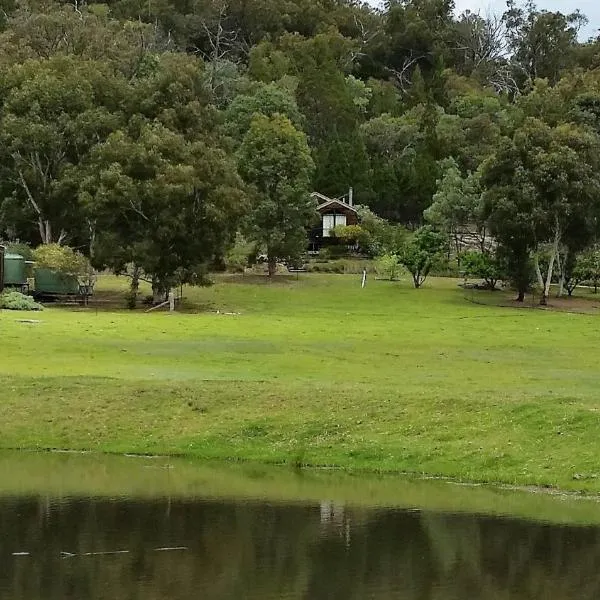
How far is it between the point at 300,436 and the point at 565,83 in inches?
3937

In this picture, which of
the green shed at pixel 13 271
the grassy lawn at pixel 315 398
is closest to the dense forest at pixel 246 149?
the green shed at pixel 13 271

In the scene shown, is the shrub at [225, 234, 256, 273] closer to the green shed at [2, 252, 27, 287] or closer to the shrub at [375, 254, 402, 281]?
the shrub at [375, 254, 402, 281]

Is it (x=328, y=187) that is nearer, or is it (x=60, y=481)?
(x=60, y=481)

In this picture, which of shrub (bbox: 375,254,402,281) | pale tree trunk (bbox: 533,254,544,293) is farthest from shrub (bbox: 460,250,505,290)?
shrub (bbox: 375,254,402,281)

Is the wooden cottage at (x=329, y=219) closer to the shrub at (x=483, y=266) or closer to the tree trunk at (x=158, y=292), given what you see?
the shrub at (x=483, y=266)

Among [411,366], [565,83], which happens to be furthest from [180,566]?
[565,83]

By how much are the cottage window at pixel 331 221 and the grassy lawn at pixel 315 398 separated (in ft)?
191

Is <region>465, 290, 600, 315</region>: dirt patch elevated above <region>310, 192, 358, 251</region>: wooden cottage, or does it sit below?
below

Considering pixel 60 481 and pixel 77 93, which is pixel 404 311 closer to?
pixel 77 93

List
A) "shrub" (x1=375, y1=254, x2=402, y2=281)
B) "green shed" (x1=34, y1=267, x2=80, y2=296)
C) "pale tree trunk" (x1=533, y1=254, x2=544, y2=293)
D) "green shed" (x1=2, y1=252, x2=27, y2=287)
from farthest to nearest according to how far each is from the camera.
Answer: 1. "shrub" (x1=375, y1=254, x2=402, y2=281)
2. "pale tree trunk" (x1=533, y1=254, x2=544, y2=293)
3. "green shed" (x1=34, y1=267, x2=80, y2=296)
4. "green shed" (x1=2, y1=252, x2=27, y2=287)

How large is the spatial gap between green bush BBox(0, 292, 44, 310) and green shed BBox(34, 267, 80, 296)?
7.64 m

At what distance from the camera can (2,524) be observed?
56.0ft

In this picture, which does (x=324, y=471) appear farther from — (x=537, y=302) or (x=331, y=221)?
(x=331, y=221)

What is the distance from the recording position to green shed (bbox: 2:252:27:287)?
67688mm
